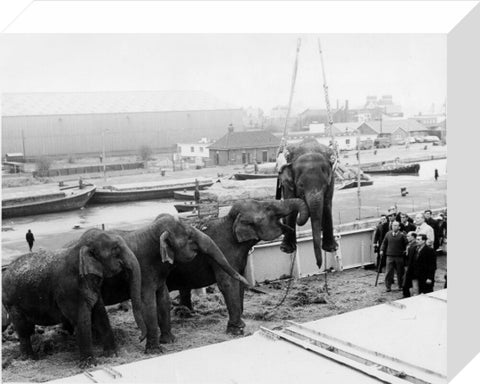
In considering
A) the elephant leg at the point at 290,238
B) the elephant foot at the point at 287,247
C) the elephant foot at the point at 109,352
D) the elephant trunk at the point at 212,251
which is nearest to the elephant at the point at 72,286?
the elephant foot at the point at 109,352

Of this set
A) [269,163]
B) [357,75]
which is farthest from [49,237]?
[357,75]

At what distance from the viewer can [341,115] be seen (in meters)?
9.55

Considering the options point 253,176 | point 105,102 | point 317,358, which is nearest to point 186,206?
point 253,176

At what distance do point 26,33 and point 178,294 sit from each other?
10.0 ft

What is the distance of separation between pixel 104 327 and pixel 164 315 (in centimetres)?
65

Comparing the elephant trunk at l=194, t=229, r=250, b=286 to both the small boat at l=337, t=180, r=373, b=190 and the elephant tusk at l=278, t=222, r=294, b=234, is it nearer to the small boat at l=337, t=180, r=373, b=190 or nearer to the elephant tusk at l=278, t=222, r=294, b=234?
the elephant tusk at l=278, t=222, r=294, b=234

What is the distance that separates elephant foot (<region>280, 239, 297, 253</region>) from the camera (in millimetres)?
9328

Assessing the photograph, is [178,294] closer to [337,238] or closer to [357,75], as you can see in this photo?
[337,238]

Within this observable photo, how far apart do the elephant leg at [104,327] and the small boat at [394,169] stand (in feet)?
12.6

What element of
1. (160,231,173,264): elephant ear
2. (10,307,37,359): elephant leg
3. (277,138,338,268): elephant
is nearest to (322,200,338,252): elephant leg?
(277,138,338,268): elephant

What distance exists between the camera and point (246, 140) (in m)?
9.16

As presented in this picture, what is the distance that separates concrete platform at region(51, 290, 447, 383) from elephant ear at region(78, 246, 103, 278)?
80cm

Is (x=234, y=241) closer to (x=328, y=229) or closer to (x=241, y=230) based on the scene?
(x=241, y=230)

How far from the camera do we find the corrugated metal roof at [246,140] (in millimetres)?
9016
